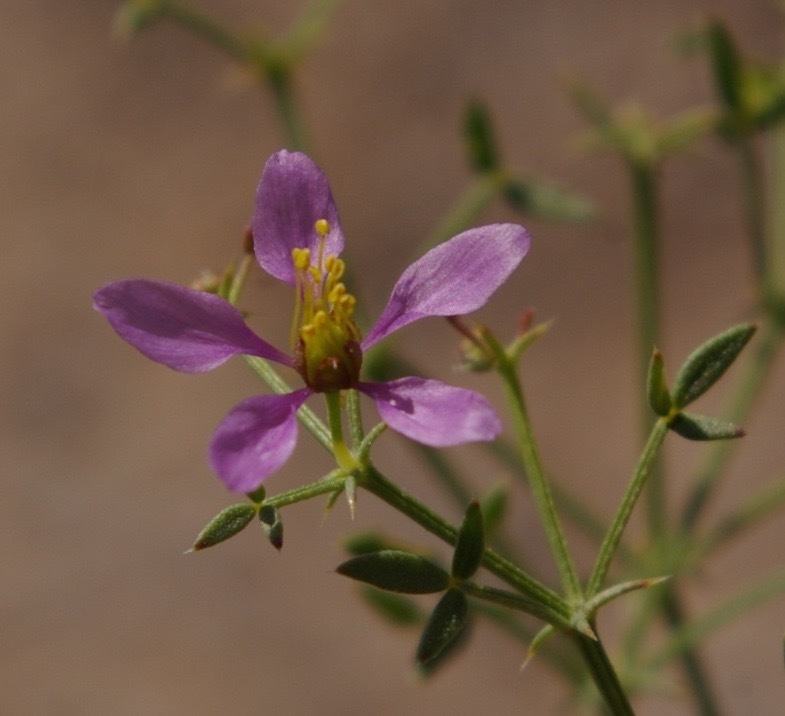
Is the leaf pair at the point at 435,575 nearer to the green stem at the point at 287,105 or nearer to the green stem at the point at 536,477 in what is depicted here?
the green stem at the point at 536,477

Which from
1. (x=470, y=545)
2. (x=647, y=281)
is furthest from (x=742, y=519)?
(x=470, y=545)

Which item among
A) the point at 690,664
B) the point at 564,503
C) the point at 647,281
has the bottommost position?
the point at 690,664

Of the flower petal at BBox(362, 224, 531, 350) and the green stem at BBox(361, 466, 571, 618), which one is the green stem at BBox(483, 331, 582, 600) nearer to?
the green stem at BBox(361, 466, 571, 618)

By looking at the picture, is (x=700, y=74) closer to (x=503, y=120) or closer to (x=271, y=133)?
(x=503, y=120)

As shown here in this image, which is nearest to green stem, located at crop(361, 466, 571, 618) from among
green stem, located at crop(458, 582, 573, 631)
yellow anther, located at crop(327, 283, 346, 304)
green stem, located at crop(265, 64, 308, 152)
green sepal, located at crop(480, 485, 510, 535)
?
green stem, located at crop(458, 582, 573, 631)

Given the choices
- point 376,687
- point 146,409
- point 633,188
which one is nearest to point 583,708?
point 633,188

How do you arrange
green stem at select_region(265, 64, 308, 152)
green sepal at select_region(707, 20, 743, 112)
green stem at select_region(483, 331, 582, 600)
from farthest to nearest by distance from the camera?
green stem at select_region(265, 64, 308, 152), green sepal at select_region(707, 20, 743, 112), green stem at select_region(483, 331, 582, 600)

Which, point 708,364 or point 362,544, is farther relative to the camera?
point 362,544

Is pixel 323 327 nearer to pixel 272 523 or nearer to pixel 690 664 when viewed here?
pixel 272 523
